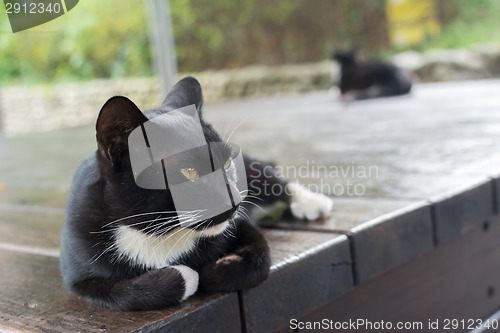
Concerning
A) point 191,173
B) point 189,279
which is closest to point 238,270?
point 189,279

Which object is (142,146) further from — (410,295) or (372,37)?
(372,37)

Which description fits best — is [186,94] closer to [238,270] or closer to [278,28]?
[238,270]

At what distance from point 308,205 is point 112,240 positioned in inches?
22.0

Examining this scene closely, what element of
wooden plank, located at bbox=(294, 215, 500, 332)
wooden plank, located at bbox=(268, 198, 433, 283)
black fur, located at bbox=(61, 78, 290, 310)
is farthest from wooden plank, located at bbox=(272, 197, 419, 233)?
black fur, located at bbox=(61, 78, 290, 310)

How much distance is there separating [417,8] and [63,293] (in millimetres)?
8414

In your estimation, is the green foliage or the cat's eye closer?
the cat's eye

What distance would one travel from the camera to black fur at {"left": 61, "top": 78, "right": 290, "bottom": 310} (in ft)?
2.78

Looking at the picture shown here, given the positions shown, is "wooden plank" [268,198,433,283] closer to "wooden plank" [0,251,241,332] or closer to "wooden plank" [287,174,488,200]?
"wooden plank" [287,174,488,200]

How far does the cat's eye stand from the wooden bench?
0.20 metres

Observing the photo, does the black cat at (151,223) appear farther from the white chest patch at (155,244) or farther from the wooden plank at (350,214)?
the wooden plank at (350,214)

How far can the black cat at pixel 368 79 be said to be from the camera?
499 centimetres

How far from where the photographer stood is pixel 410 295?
1.33 m

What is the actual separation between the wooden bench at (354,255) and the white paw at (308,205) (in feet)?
0.11

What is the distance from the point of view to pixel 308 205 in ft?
4.34
